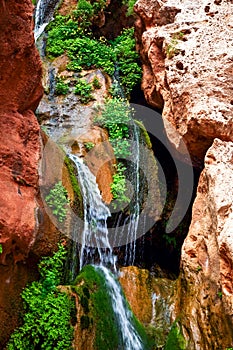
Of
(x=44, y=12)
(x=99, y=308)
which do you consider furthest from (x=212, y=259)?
(x=44, y=12)

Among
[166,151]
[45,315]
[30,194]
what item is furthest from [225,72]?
[45,315]

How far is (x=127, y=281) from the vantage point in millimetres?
6730

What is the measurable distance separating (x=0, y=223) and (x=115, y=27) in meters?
9.27

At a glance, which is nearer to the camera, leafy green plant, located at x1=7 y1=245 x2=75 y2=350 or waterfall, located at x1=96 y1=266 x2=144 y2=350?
leafy green plant, located at x1=7 y1=245 x2=75 y2=350

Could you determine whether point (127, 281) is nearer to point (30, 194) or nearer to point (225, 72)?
point (30, 194)

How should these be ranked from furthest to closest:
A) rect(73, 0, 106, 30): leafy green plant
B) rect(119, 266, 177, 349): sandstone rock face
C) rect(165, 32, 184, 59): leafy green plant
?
rect(73, 0, 106, 30): leafy green plant → rect(165, 32, 184, 59): leafy green plant → rect(119, 266, 177, 349): sandstone rock face

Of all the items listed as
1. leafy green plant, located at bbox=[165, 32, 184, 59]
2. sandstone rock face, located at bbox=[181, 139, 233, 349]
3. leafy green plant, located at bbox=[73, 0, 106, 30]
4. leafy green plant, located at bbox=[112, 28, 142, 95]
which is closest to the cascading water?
sandstone rock face, located at bbox=[181, 139, 233, 349]

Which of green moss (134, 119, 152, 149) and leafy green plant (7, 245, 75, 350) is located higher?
green moss (134, 119, 152, 149)

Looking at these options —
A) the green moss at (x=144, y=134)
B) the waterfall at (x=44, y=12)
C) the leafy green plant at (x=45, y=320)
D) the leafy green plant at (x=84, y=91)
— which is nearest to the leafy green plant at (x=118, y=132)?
the green moss at (x=144, y=134)

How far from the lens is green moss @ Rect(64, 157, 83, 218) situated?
6590 millimetres

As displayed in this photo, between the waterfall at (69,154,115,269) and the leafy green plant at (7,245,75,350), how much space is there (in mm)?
1220

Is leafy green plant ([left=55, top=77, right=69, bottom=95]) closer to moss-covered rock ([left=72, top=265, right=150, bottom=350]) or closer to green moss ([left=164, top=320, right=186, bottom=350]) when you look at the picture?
moss-covered rock ([left=72, top=265, right=150, bottom=350])

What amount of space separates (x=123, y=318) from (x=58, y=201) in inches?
80.4

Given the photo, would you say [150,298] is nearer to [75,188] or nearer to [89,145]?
[75,188]
